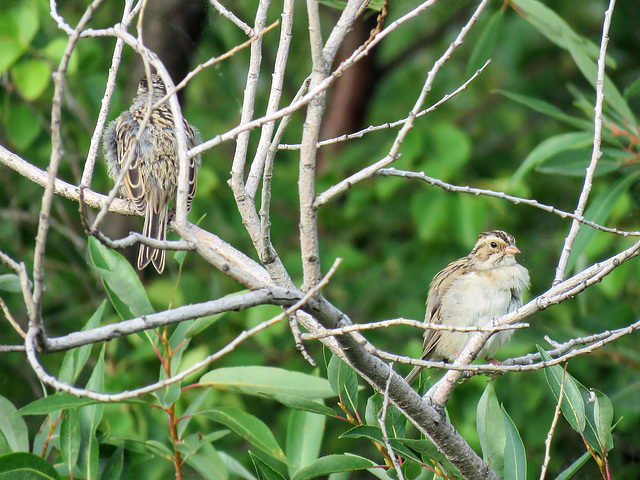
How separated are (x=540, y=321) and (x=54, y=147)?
22.9 feet

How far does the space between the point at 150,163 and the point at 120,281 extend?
266 cm

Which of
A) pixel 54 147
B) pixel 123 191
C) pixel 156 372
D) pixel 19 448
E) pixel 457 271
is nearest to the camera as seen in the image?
pixel 54 147

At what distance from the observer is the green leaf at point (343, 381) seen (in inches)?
130

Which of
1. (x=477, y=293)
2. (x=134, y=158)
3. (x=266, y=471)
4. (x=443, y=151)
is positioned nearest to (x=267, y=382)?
(x=266, y=471)

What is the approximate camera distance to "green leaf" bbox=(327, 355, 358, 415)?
10.9ft

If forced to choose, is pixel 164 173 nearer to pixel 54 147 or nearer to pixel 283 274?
pixel 283 274

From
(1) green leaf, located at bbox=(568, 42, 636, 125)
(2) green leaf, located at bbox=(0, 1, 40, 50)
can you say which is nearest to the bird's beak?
(1) green leaf, located at bbox=(568, 42, 636, 125)

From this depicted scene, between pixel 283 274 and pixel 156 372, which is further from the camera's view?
pixel 156 372

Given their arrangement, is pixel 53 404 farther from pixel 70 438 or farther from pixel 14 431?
pixel 14 431

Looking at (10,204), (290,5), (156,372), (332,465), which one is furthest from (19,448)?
(10,204)

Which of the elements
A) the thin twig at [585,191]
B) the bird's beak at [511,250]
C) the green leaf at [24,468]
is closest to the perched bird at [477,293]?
the bird's beak at [511,250]

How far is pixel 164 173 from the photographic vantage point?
573cm

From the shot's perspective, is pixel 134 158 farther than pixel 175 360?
Yes

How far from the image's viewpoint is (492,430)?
356 cm
